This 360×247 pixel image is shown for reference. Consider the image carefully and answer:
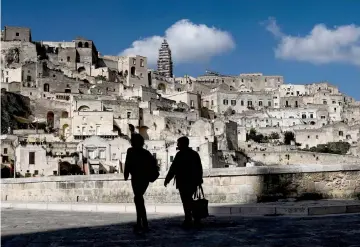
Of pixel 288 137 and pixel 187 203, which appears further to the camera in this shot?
pixel 288 137

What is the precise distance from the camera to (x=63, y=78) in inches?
3199

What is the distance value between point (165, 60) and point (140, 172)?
137778mm

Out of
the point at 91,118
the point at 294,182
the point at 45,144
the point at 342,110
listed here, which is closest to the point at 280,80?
the point at 342,110

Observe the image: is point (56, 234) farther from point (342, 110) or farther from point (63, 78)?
point (342, 110)

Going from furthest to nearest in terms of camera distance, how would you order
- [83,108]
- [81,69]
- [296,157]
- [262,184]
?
[81,69], [296,157], [83,108], [262,184]

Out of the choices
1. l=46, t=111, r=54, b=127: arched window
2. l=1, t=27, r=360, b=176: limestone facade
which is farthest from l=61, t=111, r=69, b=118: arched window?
l=46, t=111, r=54, b=127: arched window

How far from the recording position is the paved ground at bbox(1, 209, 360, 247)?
23.2 ft

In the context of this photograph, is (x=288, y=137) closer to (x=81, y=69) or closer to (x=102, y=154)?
(x=81, y=69)

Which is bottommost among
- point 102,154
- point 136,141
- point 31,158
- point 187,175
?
point 187,175

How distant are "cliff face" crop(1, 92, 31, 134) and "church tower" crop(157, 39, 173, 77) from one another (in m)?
71.9

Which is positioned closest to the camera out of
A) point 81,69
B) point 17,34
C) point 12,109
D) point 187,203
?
point 187,203

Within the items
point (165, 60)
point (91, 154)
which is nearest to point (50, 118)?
point (91, 154)

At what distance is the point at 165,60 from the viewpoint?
477 feet

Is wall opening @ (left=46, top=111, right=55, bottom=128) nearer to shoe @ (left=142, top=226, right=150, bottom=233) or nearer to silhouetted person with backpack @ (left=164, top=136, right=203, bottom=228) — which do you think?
silhouetted person with backpack @ (left=164, top=136, right=203, bottom=228)
